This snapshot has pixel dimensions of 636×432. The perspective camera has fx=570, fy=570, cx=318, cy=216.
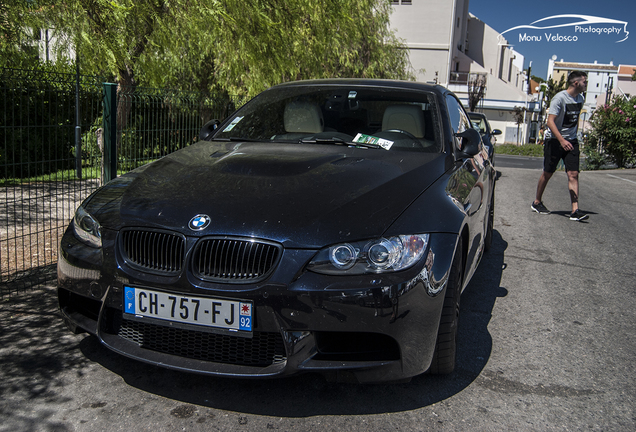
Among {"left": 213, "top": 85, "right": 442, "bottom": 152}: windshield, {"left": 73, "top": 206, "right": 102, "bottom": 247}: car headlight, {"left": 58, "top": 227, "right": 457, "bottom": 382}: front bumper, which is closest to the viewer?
{"left": 58, "top": 227, "right": 457, "bottom": 382}: front bumper

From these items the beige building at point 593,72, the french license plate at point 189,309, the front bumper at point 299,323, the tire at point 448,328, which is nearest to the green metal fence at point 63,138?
the front bumper at point 299,323

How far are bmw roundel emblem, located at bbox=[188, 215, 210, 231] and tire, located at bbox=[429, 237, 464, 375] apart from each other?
1.20 metres

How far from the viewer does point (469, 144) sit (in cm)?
386

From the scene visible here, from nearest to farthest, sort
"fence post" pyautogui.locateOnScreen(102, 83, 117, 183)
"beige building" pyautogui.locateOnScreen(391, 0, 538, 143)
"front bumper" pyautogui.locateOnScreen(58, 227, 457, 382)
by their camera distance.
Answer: "front bumper" pyautogui.locateOnScreen(58, 227, 457, 382)
"fence post" pyautogui.locateOnScreen(102, 83, 117, 183)
"beige building" pyautogui.locateOnScreen(391, 0, 538, 143)

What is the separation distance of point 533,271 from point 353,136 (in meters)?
2.46

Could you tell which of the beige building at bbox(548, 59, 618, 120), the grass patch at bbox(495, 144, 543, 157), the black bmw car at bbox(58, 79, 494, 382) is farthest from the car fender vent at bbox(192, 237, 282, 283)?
the beige building at bbox(548, 59, 618, 120)

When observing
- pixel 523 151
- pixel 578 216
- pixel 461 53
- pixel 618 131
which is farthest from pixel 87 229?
pixel 461 53

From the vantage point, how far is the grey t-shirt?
25.5 feet

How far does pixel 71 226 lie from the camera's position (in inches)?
122

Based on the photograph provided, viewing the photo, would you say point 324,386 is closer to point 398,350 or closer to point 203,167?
point 398,350

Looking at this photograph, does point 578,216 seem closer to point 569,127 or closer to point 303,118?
point 569,127

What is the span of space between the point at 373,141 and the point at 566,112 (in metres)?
5.07

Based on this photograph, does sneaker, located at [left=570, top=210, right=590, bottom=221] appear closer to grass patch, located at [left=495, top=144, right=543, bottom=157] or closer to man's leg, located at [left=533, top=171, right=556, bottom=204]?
man's leg, located at [left=533, top=171, right=556, bottom=204]

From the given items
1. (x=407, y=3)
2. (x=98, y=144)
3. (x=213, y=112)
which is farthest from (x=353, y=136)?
(x=407, y=3)
